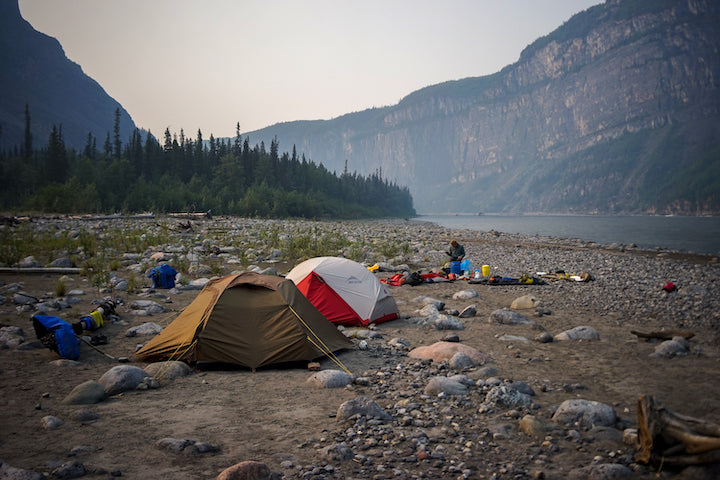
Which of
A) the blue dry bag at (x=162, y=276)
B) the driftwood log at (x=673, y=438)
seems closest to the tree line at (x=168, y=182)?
the blue dry bag at (x=162, y=276)

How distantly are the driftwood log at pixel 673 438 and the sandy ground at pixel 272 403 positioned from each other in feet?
0.50

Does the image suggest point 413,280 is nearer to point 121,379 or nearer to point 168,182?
point 121,379

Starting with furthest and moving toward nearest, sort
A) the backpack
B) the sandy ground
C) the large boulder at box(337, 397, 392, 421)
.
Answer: the backpack → the large boulder at box(337, 397, 392, 421) → the sandy ground

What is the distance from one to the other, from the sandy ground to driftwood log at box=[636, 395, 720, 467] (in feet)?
0.50

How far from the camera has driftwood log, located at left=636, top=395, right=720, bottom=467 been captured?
3658 millimetres

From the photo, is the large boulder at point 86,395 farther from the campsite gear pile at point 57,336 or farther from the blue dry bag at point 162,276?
the blue dry bag at point 162,276

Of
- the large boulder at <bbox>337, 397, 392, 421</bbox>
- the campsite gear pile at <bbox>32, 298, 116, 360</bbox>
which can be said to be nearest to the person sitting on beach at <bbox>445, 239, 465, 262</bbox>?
the large boulder at <bbox>337, 397, 392, 421</bbox>

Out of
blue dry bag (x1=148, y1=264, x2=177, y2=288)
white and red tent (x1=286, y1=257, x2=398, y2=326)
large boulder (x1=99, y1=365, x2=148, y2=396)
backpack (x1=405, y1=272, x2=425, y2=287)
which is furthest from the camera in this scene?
backpack (x1=405, y1=272, x2=425, y2=287)

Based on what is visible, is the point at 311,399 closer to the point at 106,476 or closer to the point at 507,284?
the point at 106,476

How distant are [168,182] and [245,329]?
5669cm

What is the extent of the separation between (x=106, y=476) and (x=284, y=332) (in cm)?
366

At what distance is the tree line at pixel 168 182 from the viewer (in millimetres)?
44281

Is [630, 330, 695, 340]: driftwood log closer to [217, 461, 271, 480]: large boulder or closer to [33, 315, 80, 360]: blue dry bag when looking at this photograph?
[217, 461, 271, 480]: large boulder

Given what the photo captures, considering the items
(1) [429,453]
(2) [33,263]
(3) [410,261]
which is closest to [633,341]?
(1) [429,453]
